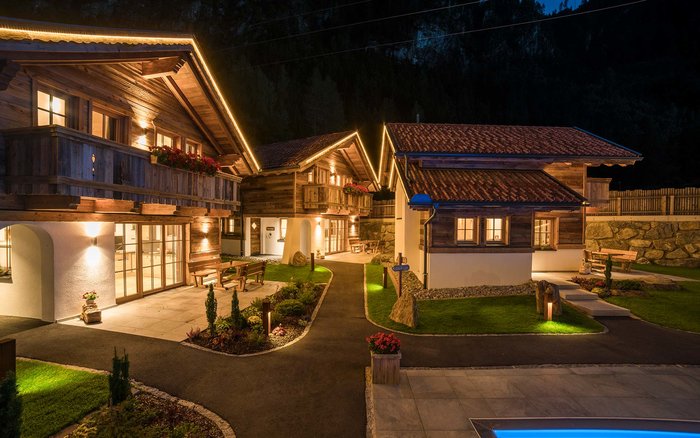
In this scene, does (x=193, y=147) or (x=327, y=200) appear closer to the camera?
(x=193, y=147)

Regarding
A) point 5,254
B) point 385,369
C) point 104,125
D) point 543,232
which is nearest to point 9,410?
point 385,369

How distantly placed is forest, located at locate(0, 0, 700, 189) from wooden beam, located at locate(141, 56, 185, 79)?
100 ft

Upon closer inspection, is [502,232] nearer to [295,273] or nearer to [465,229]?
[465,229]

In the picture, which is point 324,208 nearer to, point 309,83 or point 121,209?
point 121,209

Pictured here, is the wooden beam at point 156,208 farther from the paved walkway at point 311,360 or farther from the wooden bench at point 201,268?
the paved walkway at point 311,360

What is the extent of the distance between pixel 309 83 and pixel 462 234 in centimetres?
5070

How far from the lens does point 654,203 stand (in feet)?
68.5

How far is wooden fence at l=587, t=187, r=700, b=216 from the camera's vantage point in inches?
773

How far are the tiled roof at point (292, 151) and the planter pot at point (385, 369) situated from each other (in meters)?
16.6

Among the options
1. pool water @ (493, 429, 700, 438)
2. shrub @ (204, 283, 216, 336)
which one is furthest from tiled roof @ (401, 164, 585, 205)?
pool water @ (493, 429, 700, 438)

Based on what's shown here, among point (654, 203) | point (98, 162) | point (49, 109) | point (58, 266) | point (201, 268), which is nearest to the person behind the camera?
point (98, 162)

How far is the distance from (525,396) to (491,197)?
29.1 ft

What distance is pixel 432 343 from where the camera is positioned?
9133 millimetres

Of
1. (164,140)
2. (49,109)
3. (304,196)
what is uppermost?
(164,140)
